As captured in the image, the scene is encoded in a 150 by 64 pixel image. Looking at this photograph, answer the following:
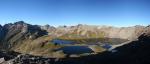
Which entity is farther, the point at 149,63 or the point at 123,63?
the point at 123,63

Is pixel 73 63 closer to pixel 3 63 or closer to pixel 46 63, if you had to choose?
pixel 46 63

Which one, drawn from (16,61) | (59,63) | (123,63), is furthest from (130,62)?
(16,61)

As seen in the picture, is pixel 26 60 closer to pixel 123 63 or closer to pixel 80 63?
pixel 80 63

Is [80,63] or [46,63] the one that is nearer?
[46,63]

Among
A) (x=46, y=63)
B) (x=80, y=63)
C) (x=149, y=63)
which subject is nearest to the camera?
(x=149, y=63)

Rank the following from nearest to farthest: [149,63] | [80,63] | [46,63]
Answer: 1. [149,63]
2. [46,63]
3. [80,63]

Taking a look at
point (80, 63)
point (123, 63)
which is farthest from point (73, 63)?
point (123, 63)

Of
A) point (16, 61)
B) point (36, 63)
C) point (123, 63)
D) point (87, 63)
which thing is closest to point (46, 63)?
point (36, 63)
